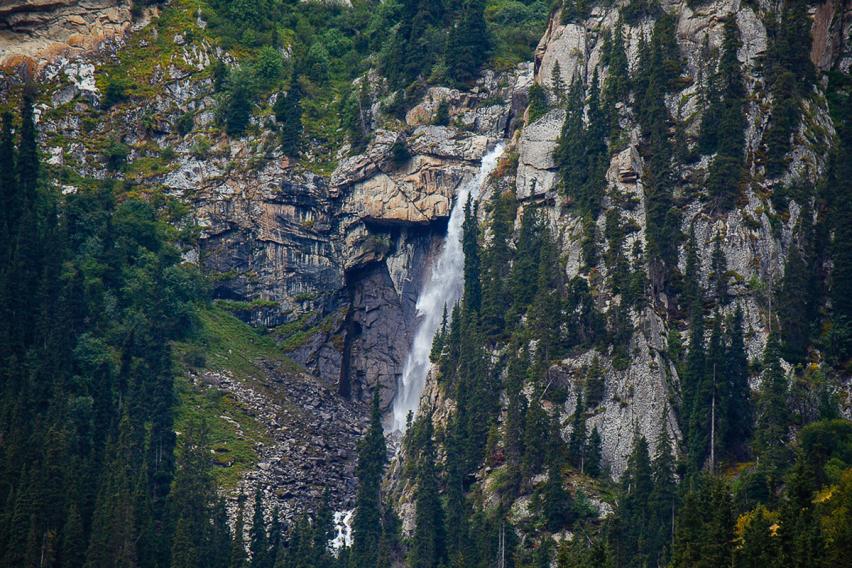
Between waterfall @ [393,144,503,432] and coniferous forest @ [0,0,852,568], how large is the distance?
1159 millimetres

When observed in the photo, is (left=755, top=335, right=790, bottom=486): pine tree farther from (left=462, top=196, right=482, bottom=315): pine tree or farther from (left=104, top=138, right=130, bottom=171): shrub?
(left=104, top=138, right=130, bottom=171): shrub

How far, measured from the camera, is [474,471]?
15425 cm

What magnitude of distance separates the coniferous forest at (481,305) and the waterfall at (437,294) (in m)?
1.16

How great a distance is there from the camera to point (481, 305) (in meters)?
167

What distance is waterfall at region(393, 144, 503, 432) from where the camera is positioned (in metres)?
183

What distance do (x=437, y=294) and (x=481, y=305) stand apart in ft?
61.6

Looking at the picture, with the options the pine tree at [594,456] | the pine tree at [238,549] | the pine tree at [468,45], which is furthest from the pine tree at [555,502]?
the pine tree at [468,45]

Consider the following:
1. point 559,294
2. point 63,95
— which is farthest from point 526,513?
point 63,95

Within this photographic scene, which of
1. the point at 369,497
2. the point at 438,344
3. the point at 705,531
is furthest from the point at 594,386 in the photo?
the point at 705,531

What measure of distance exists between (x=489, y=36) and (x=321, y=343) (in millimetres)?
41349

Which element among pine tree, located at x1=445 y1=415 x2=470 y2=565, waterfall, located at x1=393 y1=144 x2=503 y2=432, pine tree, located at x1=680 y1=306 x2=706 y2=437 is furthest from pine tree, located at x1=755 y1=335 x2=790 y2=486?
waterfall, located at x1=393 y1=144 x2=503 y2=432

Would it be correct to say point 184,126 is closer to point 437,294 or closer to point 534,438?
point 437,294

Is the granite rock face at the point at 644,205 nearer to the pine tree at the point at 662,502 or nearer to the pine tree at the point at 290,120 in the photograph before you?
the pine tree at the point at 662,502

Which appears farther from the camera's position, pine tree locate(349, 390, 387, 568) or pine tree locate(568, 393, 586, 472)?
pine tree locate(349, 390, 387, 568)
